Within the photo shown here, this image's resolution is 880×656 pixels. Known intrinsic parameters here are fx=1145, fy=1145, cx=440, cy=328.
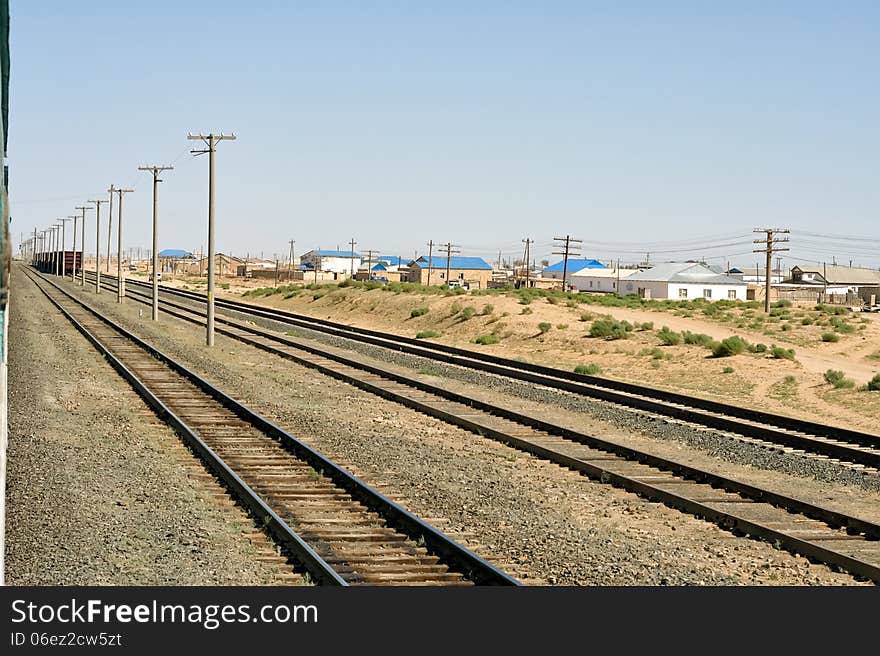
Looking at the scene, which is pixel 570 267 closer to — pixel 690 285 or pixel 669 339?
pixel 690 285

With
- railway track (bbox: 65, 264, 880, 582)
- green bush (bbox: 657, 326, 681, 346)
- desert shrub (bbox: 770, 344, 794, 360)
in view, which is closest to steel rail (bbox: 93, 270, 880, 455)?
railway track (bbox: 65, 264, 880, 582)

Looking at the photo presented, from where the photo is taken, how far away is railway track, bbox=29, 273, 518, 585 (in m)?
11.0

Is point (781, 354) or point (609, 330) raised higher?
point (609, 330)

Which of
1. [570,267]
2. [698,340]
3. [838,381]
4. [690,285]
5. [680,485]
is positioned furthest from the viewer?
[570,267]

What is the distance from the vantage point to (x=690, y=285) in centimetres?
11012

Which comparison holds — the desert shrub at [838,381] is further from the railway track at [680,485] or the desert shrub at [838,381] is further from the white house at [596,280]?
the white house at [596,280]

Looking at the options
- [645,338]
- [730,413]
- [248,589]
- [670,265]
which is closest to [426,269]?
[670,265]

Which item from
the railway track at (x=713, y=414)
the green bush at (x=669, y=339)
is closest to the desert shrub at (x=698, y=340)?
the green bush at (x=669, y=339)

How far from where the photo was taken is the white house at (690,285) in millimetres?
109938

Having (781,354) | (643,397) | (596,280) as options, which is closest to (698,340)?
(781,354)

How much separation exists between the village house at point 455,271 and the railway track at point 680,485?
136 meters

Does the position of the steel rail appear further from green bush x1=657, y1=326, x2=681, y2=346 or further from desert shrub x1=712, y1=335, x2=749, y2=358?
green bush x1=657, y1=326, x2=681, y2=346

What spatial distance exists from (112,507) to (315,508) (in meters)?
2.50

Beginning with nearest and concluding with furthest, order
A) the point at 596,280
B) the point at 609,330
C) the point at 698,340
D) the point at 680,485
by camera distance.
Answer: the point at 680,485 < the point at 698,340 < the point at 609,330 < the point at 596,280
